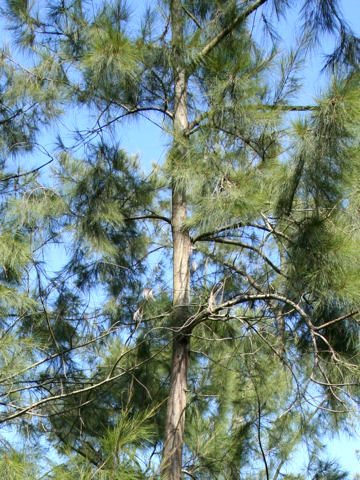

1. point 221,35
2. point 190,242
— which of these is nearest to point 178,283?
point 190,242

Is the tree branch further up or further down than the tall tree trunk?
further up

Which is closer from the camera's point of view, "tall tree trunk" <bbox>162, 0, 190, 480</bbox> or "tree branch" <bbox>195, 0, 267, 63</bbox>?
"tall tree trunk" <bbox>162, 0, 190, 480</bbox>

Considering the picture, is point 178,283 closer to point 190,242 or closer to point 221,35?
point 190,242

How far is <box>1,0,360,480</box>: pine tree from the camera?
10.7 ft

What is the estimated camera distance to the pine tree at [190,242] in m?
3.26

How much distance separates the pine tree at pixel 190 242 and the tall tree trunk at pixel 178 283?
1 cm

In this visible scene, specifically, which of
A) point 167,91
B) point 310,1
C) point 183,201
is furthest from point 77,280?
point 310,1

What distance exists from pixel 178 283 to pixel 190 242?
241mm

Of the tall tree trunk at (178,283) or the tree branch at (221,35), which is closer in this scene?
the tall tree trunk at (178,283)

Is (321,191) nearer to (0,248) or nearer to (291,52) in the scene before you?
(291,52)

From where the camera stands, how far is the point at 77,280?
4551 millimetres

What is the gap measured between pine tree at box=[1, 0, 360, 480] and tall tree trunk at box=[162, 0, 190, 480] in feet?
0.03

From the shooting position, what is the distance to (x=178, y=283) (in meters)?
4.11

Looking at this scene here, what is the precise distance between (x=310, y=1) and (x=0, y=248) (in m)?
2.05
